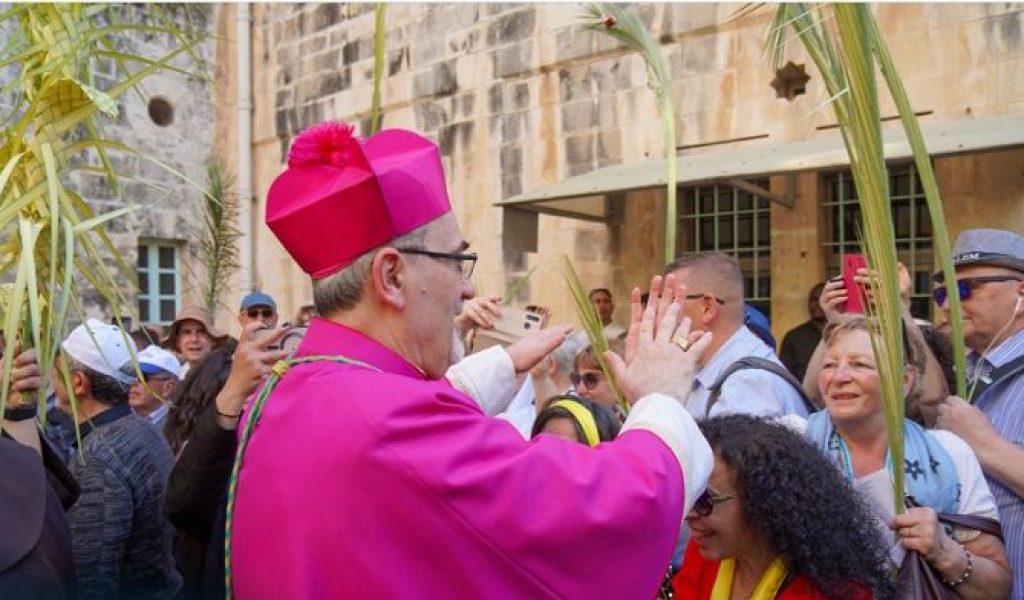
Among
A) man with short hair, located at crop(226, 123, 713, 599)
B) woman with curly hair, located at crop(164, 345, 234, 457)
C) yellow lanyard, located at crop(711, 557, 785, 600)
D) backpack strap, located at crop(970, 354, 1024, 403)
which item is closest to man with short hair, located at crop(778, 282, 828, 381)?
backpack strap, located at crop(970, 354, 1024, 403)

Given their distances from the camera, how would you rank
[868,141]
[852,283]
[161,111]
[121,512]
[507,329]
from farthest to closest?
[161,111] < [852,283] < [507,329] < [121,512] < [868,141]

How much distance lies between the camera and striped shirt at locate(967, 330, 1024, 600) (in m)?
2.58

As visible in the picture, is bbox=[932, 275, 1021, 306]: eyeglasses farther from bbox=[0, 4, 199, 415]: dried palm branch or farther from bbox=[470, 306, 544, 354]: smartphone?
bbox=[0, 4, 199, 415]: dried palm branch

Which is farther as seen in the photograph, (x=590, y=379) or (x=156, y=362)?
(x=590, y=379)

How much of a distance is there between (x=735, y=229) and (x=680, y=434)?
21.3 ft

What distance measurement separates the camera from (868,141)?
1.83 meters

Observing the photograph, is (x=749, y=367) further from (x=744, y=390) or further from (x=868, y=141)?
(x=868, y=141)

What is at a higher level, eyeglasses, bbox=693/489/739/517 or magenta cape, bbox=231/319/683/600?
magenta cape, bbox=231/319/683/600

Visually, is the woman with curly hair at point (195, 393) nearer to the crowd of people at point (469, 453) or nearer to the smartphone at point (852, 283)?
the crowd of people at point (469, 453)

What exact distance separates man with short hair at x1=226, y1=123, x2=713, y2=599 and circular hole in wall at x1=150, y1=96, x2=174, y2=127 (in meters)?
10.4

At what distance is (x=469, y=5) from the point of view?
9.41 m

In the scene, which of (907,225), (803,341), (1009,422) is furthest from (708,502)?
(907,225)

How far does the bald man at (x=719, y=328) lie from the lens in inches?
125

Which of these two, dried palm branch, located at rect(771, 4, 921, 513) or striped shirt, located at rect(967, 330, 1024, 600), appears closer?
dried palm branch, located at rect(771, 4, 921, 513)
